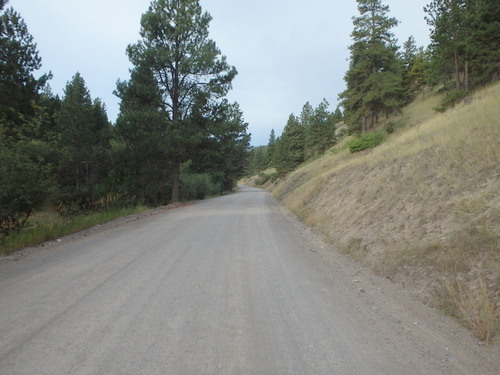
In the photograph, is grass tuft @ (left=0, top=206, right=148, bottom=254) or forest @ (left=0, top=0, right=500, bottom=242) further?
forest @ (left=0, top=0, right=500, bottom=242)

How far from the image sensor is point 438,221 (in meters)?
5.26

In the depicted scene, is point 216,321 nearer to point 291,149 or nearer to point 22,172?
point 22,172

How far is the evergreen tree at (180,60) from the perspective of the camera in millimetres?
18172

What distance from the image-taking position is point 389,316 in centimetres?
356

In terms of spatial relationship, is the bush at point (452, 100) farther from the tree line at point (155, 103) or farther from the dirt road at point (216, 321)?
the dirt road at point (216, 321)

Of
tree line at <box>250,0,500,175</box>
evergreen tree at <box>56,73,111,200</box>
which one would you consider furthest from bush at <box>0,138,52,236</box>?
tree line at <box>250,0,500,175</box>

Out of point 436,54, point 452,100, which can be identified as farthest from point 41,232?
point 436,54

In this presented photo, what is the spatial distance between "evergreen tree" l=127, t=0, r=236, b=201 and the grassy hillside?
11959 mm

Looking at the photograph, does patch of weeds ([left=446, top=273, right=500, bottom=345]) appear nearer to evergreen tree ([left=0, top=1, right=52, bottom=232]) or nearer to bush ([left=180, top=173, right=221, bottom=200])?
evergreen tree ([left=0, top=1, right=52, bottom=232])

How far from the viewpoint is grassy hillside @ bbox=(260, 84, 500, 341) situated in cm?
364

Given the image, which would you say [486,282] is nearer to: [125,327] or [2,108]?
[125,327]

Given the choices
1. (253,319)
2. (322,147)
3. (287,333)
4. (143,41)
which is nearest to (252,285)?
(253,319)

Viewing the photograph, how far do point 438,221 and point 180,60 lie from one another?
62.1 feet

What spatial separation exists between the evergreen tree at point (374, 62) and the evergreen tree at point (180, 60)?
13.0 meters
